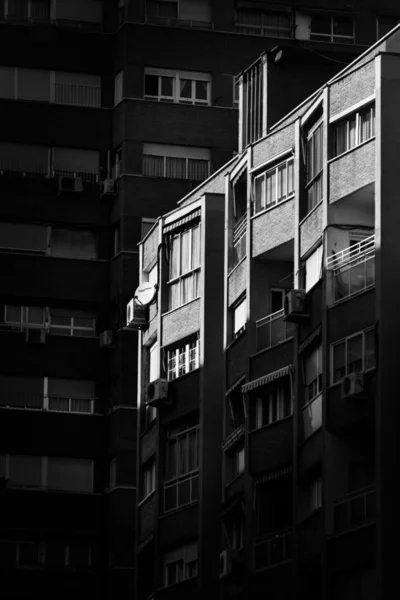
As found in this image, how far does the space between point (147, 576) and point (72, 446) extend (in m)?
8.31

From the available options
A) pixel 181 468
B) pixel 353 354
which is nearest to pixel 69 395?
pixel 181 468

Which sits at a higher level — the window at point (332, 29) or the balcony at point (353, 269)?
the window at point (332, 29)

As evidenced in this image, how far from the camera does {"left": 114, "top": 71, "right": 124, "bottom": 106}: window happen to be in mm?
72750

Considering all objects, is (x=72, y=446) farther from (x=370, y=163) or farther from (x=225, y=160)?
(x=370, y=163)

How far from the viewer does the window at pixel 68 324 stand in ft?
235

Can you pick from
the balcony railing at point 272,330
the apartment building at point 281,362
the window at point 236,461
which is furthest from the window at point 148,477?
the balcony railing at point 272,330

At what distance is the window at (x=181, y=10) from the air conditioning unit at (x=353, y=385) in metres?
28.0

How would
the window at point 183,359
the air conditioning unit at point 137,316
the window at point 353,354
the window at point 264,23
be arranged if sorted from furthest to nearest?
the window at point 264,23
the air conditioning unit at point 137,316
the window at point 183,359
the window at point 353,354

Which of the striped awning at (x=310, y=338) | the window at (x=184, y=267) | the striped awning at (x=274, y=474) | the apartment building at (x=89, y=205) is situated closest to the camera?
the striped awning at (x=310, y=338)

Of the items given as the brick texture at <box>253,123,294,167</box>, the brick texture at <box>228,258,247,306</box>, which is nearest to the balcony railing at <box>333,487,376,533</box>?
the brick texture at <box>228,258,247,306</box>

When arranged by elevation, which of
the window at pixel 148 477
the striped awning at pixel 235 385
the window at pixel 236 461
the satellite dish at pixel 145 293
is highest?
the satellite dish at pixel 145 293

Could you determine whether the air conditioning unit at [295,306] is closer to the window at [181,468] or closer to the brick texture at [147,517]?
the window at [181,468]

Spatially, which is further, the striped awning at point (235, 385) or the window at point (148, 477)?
the window at point (148, 477)

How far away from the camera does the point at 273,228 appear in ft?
181
